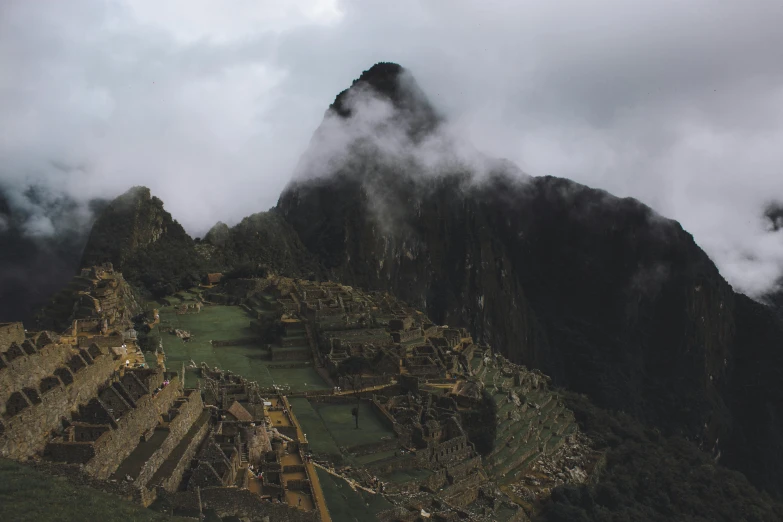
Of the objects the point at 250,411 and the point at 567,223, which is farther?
the point at 567,223

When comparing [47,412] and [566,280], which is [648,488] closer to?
[47,412]

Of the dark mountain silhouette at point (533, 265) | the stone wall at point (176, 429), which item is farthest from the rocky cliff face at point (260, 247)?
the stone wall at point (176, 429)

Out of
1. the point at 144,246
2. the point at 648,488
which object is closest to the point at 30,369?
the point at 648,488

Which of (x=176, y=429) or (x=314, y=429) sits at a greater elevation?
(x=176, y=429)

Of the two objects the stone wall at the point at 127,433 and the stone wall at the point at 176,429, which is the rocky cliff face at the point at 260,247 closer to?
the stone wall at the point at 176,429

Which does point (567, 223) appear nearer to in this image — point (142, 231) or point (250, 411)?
point (142, 231)

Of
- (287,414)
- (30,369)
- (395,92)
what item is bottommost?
(287,414)

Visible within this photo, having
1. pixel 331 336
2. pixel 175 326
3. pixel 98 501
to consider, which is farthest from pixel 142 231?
pixel 98 501
